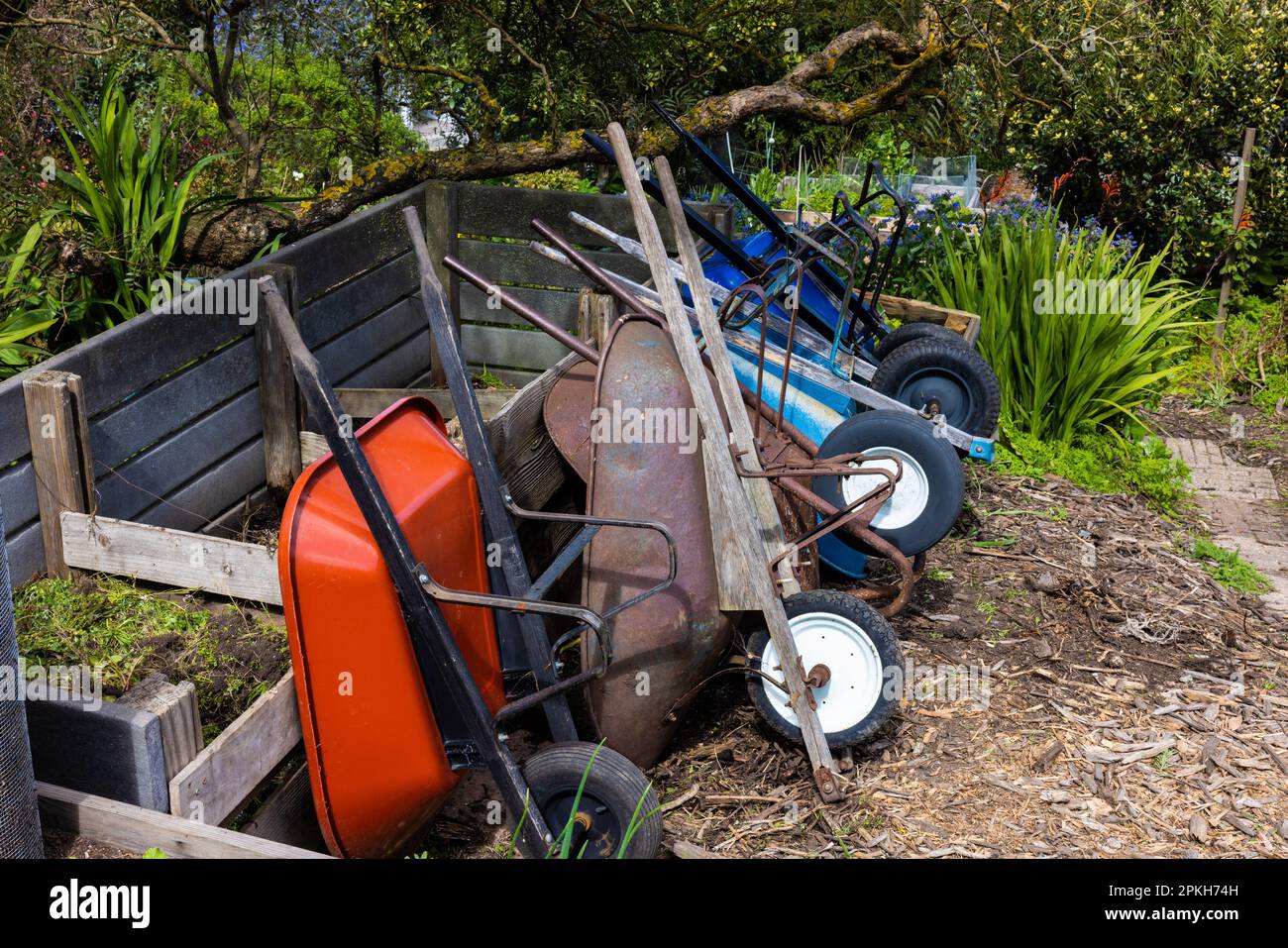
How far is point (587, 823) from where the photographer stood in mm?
2566

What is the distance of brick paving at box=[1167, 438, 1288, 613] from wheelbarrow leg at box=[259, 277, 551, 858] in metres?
3.34

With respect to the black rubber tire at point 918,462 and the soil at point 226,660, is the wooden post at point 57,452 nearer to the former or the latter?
the soil at point 226,660

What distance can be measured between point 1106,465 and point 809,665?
311cm

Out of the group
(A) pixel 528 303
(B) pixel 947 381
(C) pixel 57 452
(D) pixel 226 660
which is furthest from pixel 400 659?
(B) pixel 947 381

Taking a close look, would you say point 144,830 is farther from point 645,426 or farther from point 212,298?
point 212,298

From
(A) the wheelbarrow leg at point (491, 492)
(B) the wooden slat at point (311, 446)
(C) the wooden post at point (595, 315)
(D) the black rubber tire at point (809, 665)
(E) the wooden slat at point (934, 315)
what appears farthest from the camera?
(E) the wooden slat at point (934, 315)

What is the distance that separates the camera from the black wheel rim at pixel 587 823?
258 centimetres

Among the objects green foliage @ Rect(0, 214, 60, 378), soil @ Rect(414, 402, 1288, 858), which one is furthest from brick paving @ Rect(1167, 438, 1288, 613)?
green foliage @ Rect(0, 214, 60, 378)

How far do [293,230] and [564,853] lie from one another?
9.94 feet

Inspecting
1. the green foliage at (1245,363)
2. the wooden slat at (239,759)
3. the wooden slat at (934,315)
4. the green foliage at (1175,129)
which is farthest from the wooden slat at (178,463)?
the green foliage at (1245,363)

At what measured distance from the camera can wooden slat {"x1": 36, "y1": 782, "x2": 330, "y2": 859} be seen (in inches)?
85.0

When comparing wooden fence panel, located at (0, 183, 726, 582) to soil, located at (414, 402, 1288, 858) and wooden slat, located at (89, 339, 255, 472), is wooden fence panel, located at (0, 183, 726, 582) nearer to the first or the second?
wooden slat, located at (89, 339, 255, 472)

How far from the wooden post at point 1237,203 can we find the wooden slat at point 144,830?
7312 mm
